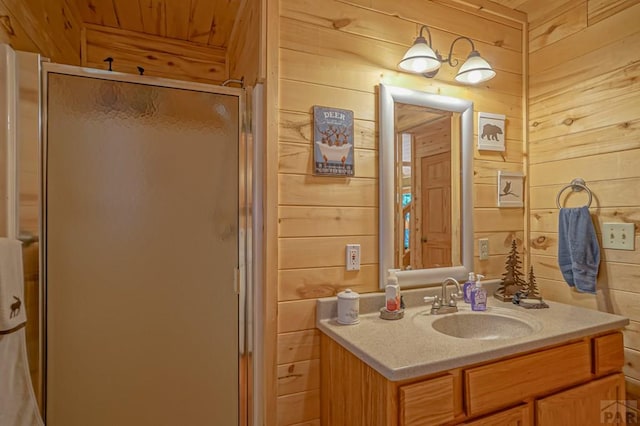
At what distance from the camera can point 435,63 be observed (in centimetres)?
154

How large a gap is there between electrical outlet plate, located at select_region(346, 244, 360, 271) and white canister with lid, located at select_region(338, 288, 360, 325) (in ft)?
0.48

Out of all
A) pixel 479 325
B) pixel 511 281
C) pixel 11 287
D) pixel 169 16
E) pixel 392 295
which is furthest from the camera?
pixel 169 16

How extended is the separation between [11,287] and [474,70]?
77.9 inches

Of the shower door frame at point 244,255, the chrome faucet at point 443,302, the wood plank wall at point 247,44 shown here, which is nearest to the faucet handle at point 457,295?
the chrome faucet at point 443,302

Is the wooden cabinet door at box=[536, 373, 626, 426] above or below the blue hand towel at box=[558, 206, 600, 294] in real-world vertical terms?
below

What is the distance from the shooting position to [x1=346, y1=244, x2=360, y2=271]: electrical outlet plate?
151 cm

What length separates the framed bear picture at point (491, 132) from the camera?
1.83m

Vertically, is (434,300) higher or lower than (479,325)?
higher

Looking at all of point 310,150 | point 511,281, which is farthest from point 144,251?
point 511,281

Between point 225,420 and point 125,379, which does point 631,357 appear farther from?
point 125,379

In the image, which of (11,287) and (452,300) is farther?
(452,300)

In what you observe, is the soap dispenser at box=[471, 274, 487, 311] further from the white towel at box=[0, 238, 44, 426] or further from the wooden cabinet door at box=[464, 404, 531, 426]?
the white towel at box=[0, 238, 44, 426]

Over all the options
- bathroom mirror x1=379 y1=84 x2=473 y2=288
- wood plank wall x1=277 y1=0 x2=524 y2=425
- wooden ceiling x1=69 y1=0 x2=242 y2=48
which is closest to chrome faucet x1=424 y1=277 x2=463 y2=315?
bathroom mirror x1=379 y1=84 x2=473 y2=288

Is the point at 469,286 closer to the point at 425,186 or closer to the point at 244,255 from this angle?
the point at 425,186
